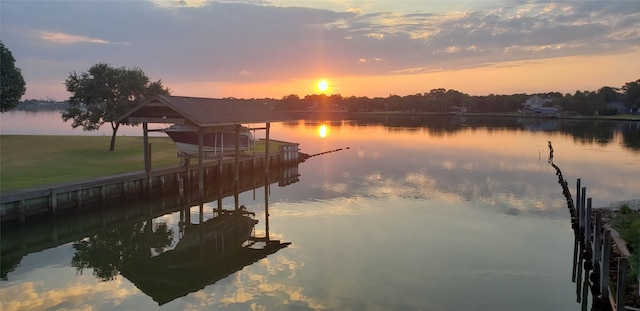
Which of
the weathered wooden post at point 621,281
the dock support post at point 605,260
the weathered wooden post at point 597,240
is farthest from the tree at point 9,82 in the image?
the weathered wooden post at point 621,281

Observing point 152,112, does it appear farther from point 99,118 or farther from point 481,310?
point 481,310

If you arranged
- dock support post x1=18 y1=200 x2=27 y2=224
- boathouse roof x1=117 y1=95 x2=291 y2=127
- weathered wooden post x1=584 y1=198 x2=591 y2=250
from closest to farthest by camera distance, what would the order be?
weathered wooden post x1=584 y1=198 x2=591 y2=250 → dock support post x1=18 y1=200 x2=27 y2=224 → boathouse roof x1=117 y1=95 x2=291 y2=127

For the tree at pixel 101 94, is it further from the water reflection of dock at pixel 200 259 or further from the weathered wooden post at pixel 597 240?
the weathered wooden post at pixel 597 240

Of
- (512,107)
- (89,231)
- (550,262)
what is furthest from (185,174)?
(512,107)

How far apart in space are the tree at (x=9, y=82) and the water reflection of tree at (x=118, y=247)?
31.8 meters

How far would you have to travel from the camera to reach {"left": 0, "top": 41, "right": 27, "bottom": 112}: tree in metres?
44.1

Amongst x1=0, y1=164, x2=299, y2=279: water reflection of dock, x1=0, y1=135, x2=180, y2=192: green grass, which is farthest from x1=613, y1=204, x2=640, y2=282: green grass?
x1=0, y1=135, x2=180, y2=192: green grass

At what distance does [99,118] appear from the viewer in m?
37.0

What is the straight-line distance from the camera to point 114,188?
23.8m

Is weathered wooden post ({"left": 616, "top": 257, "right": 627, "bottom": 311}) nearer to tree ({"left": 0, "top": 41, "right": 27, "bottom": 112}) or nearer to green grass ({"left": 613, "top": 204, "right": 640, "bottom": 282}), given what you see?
green grass ({"left": 613, "top": 204, "right": 640, "bottom": 282})

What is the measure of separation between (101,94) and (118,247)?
72.6 ft

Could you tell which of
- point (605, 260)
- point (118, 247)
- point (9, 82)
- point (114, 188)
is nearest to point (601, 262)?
point (605, 260)

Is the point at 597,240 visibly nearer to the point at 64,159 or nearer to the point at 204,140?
the point at 204,140

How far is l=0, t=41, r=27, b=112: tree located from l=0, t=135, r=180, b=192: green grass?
21.3ft
